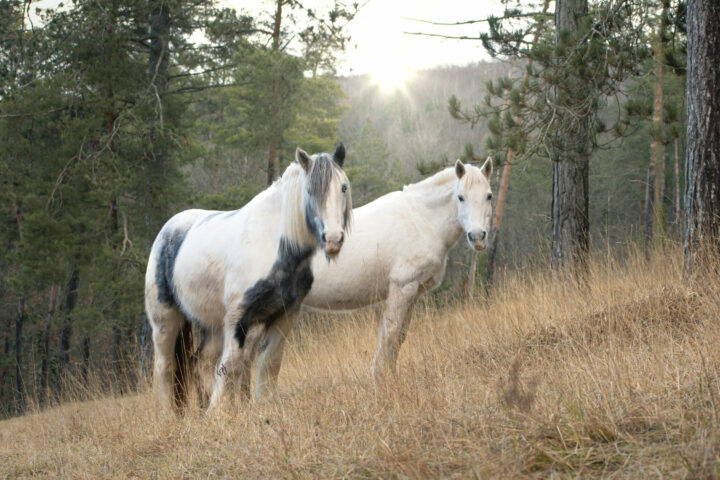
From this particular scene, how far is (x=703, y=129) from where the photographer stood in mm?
5543

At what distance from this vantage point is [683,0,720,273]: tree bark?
18.0 ft

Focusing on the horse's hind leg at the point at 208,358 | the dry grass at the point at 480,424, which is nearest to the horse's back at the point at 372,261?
the dry grass at the point at 480,424

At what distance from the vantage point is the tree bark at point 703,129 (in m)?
5.48

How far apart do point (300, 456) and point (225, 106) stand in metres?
25.1

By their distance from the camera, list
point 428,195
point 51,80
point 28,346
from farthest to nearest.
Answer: point 28,346 < point 51,80 < point 428,195

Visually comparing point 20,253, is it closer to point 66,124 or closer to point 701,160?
point 66,124

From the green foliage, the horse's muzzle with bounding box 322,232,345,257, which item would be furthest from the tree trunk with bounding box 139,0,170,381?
the green foliage

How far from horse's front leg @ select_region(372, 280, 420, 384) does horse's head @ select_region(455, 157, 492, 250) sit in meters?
0.71

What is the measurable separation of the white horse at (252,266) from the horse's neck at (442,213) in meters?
1.59

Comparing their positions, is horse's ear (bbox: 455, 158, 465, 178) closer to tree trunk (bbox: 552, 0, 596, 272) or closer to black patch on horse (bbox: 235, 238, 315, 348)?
black patch on horse (bbox: 235, 238, 315, 348)

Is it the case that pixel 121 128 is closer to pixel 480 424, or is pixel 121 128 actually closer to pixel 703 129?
pixel 703 129

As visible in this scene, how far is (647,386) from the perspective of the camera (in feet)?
10.0

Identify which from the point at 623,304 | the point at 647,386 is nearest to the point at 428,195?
the point at 623,304

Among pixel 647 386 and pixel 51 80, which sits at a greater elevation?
pixel 51 80
